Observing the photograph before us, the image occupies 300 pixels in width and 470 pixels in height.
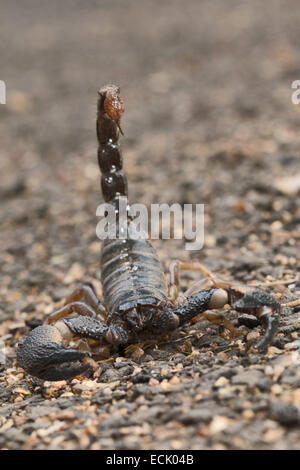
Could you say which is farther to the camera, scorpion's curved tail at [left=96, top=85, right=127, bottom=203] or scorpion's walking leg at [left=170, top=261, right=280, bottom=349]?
scorpion's curved tail at [left=96, top=85, right=127, bottom=203]

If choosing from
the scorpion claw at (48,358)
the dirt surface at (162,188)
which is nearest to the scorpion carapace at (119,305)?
the scorpion claw at (48,358)

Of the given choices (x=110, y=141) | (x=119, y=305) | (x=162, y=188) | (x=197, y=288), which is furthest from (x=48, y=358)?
(x=162, y=188)

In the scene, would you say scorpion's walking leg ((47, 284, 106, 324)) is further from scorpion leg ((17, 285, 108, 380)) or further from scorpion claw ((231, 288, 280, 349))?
scorpion claw ((231, 288, 280, 349))

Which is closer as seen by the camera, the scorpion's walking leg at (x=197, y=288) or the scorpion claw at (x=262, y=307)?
the scorpion claw at (x=262, y=307)

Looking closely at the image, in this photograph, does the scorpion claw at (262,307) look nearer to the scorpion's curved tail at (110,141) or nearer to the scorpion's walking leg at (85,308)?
the scorpion's walking leg at (85,308)

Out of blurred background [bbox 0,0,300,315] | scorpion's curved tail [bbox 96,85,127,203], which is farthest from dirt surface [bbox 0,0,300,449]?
scorpion's curved tail [bbox 96,85,127,203]

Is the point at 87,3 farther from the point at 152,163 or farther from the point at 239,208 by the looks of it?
the point at 239,208
